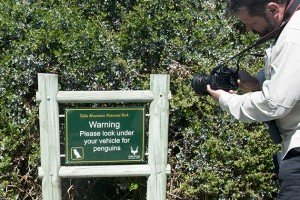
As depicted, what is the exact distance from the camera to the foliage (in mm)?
4539

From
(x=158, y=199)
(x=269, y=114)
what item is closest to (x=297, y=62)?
(x=269, y=114)

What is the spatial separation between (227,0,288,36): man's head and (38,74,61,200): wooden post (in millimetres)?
1533

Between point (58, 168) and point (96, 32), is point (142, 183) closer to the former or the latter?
point (58, 168)

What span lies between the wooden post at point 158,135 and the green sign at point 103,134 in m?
0.09

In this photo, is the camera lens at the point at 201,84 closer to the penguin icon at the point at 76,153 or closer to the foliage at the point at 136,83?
the penguin icon at the point at 76,153

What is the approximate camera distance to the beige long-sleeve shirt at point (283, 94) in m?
2.51

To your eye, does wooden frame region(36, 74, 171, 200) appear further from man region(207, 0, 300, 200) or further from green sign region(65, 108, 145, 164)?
man region(207, 0, 300, 200)

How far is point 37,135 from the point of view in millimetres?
4676

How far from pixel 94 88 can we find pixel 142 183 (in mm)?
850

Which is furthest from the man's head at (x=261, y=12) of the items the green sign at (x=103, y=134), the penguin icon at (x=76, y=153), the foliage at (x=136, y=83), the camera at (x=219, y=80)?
the foliage at (x=136, y=83)

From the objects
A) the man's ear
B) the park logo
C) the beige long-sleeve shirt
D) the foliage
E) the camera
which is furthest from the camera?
the foliage

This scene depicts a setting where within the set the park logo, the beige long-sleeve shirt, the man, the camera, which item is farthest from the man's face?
the park logo

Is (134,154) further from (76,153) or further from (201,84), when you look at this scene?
(201,84)

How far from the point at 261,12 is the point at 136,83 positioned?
7.04 ft
